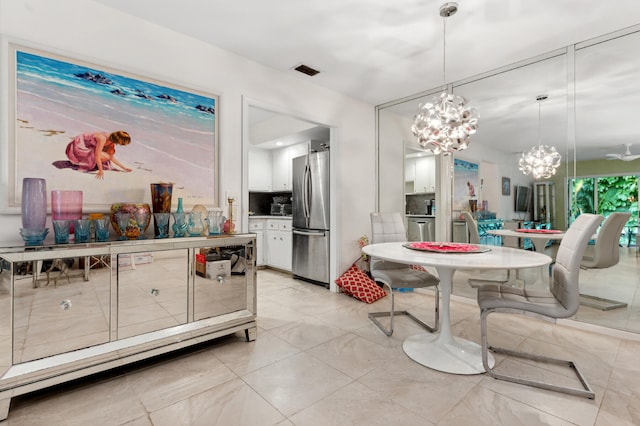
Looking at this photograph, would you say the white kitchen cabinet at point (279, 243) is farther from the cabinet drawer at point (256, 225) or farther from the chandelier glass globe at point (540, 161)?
the chandelier glass globe at point (540, 161)

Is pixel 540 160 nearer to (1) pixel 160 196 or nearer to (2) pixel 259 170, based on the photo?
(1) pixel 160 196

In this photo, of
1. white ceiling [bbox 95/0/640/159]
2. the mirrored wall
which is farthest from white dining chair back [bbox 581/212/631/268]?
white ceiling [bbox 95/0/640/159]

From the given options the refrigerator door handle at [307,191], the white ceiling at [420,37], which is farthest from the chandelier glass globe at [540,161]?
the refrigerator door handle at [307,191]

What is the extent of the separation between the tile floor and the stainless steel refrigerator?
1.55 m

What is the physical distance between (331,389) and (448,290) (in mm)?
1062

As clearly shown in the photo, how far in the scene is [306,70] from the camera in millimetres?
3223

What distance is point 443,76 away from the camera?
11.0 ft

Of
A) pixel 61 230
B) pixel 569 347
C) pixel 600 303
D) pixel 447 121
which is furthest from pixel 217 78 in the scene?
pixel 600 303

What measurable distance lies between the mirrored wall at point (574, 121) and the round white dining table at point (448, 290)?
4.05ft

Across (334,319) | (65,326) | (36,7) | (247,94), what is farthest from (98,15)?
(334,319)

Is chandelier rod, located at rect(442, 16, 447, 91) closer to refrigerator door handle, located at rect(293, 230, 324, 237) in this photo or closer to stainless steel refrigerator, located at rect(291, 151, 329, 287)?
stainless steel refrigerator, located at rect(291, 151, 329, 287)

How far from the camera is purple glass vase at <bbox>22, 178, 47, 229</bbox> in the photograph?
173cm

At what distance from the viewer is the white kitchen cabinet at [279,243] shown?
15.5 feet

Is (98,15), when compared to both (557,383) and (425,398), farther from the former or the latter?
(557,383)
